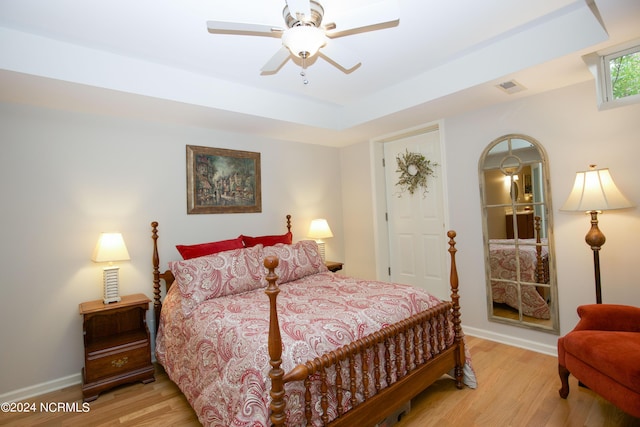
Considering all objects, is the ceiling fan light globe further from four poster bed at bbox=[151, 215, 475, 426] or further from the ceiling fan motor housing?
four poster bed at bbox=[151, 215, 475, 426]

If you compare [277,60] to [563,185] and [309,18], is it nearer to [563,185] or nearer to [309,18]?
[309,18]

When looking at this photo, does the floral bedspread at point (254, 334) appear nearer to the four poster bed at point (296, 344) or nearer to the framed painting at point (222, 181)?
the four poster bed at point (296, 344)

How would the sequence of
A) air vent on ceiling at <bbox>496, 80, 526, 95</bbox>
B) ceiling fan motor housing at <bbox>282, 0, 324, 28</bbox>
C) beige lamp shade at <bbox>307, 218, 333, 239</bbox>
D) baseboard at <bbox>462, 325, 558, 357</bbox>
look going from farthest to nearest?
beige lamp shade at <bbox>307, 218, 333, 239</bbox> < baseboard at <bbox>462, 325, 558, 357</bbox> < air vent on ceiling at <bbox>496, 80, 526, 95</bbox> < ceiling fan motor housing at <bbox>282, 0, 324, 28</bbox>

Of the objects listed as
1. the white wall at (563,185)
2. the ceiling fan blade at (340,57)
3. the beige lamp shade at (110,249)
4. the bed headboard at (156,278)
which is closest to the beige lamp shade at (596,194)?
the white wall at (563,185)

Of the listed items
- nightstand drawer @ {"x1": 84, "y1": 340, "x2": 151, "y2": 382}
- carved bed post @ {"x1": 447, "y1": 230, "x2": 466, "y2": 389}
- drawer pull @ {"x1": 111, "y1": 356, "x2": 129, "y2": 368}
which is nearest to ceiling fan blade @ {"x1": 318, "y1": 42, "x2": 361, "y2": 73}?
carved bed post @ {"x1": 447, "y1": 230, "x2": 466, "y2": 389}

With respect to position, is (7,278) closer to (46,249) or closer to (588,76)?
(46,249)

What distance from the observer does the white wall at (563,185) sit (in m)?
2.44

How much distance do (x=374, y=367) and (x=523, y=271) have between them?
80.7 inches

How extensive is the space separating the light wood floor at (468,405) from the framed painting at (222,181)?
5.53 feet

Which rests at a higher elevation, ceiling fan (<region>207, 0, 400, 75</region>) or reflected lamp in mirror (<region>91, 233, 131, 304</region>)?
ceiling fan (<region>207, 0, 400, 75</region>)

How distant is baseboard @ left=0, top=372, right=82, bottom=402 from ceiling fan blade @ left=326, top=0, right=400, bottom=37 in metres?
3.25

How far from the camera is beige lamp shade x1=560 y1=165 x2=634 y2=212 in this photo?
227 centimetres

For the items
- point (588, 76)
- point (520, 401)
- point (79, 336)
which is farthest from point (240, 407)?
point (588, 76)

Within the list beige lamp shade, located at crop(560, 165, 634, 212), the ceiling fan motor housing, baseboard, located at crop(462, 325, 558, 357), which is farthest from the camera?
baseboard, located at crop(462, 325, 558, 357)
